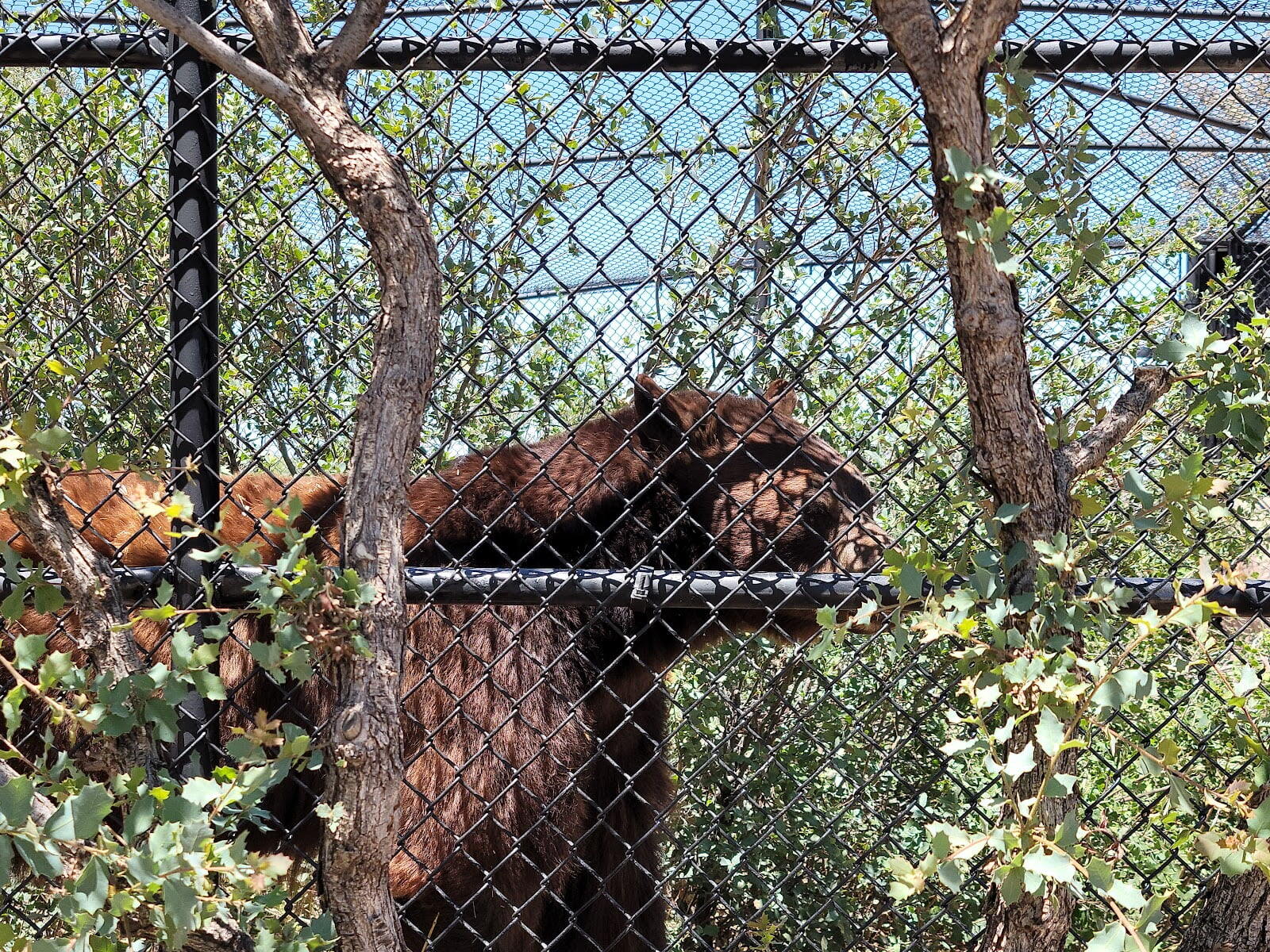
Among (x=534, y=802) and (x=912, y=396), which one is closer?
(x=534, y=802)

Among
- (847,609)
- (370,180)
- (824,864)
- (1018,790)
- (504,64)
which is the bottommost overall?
(824,864)

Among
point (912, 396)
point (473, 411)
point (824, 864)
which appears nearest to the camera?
point (473, 411)

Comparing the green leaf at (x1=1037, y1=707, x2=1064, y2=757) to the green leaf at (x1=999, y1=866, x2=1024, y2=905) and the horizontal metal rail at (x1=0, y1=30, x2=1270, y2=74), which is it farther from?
the horizontal metal rail at (x1=0, y1=30, x2=1270, y2=74)

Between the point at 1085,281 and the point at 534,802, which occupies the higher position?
the point at 1085,281

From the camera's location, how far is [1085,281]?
392 cm

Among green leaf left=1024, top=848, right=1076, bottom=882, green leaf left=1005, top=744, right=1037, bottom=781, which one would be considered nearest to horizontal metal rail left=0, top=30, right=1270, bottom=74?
green leaf left=1005, top=744, right=1037, bottom=781

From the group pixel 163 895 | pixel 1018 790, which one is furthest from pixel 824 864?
pixel 163 895

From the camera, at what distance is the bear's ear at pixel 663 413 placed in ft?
11.2

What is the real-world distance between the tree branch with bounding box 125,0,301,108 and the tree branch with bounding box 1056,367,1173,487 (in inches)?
55.0

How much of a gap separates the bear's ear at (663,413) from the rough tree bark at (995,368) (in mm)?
1527

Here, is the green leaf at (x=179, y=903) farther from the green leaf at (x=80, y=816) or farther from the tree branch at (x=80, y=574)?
the tree branch at (x=80, y=574)

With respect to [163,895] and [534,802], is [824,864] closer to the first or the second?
[534,802]

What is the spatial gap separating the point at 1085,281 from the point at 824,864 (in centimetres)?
244

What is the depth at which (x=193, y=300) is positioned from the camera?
2.54 m
